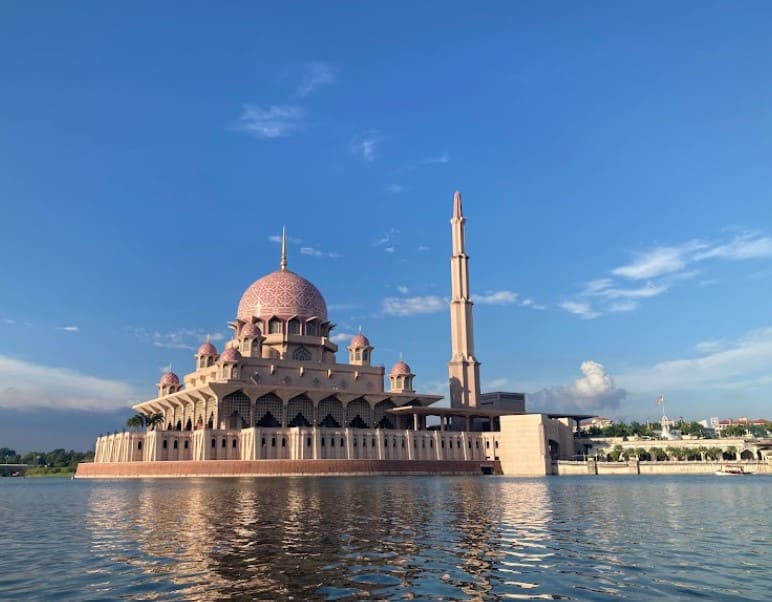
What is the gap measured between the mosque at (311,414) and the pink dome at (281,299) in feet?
0.61

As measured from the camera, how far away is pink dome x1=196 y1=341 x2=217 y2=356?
97.4 m

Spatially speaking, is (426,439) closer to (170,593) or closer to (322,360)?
(322,360)

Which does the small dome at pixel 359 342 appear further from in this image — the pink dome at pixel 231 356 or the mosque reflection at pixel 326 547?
the mosque reflection at pixel 326 547

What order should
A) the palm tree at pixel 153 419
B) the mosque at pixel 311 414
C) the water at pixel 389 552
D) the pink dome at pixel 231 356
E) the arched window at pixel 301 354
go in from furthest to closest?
the palm tree at pixel 153 419 → the arched window at pixel 301 354 → the pink dome at pixel 231 356 → the mosque at pixel 311 414 → the water at pixel 389 552

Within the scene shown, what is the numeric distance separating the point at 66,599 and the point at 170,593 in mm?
1968

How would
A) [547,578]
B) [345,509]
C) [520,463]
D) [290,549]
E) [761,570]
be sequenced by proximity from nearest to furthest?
1. [547,578]
2. [761,570]
3. [290,549]
4. [345,509]
5. [520,463]

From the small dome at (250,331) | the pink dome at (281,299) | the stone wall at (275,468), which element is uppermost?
the pink dome at (281,299)

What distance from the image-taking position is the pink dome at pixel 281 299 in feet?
325

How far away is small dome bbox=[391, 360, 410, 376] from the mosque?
0.65ft

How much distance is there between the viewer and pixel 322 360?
9919 centimetres

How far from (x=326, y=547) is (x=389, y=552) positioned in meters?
1.89

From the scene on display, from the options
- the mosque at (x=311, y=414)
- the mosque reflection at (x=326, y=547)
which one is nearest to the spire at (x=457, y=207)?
the mosque at (x=311, y=414)

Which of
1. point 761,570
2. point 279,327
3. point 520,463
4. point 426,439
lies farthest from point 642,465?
point 761,570

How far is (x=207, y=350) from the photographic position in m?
97.7
